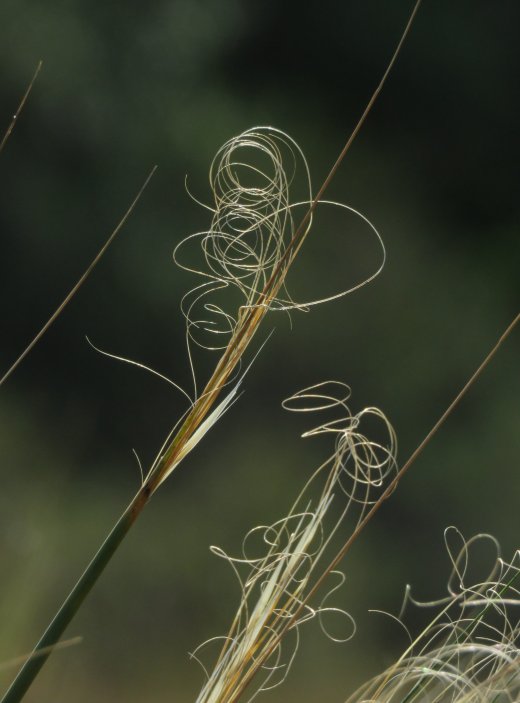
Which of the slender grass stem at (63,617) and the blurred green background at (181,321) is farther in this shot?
the blurred green background at (181,321)

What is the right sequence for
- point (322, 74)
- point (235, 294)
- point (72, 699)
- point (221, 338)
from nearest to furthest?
point (72, 699) → point (235, 294) → point (322, 74) → point (221, 338)

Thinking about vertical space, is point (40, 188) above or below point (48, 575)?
above

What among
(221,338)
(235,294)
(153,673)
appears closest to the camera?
(153,673)

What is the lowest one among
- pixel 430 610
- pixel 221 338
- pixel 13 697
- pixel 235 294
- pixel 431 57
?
pixel 430 610

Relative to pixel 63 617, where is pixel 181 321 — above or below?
below

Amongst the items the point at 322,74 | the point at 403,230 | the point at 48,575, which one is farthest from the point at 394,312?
the point at 48,575

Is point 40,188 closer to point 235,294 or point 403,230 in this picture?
point 235,294

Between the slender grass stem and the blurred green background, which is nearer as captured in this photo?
the slender grass stem

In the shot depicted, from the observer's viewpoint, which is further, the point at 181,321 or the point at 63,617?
the point at 181,321
